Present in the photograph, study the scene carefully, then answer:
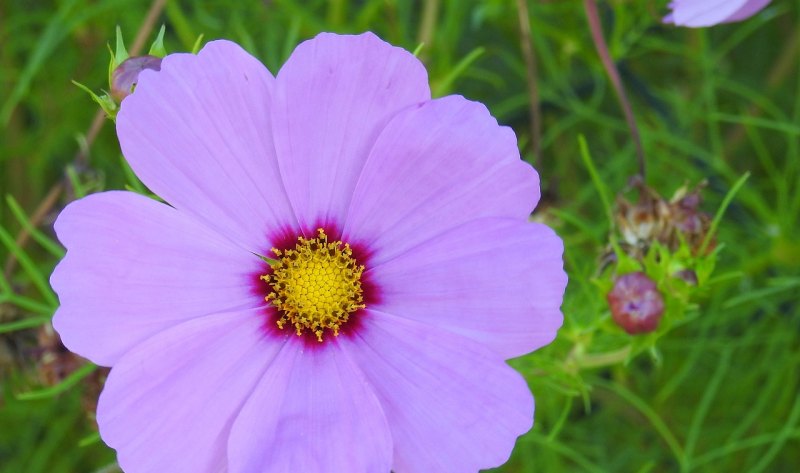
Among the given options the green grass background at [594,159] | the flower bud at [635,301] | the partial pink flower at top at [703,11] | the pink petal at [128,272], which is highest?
the partial pink flower at top at [703,11]

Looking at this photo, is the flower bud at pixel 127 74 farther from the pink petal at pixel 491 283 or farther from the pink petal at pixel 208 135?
the pink petal at pixel 491 283

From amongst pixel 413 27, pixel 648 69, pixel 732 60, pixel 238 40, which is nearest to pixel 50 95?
pixel 238 40

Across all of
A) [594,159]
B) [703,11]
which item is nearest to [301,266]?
[703,11]

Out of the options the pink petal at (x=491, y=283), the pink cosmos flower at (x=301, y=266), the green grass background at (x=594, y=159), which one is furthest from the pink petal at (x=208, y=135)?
the green grass background at (x=594, y=159)

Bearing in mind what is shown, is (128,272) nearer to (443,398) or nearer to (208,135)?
(208,135)

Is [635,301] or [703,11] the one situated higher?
[703,11]

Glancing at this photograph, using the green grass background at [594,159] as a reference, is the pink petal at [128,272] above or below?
above
